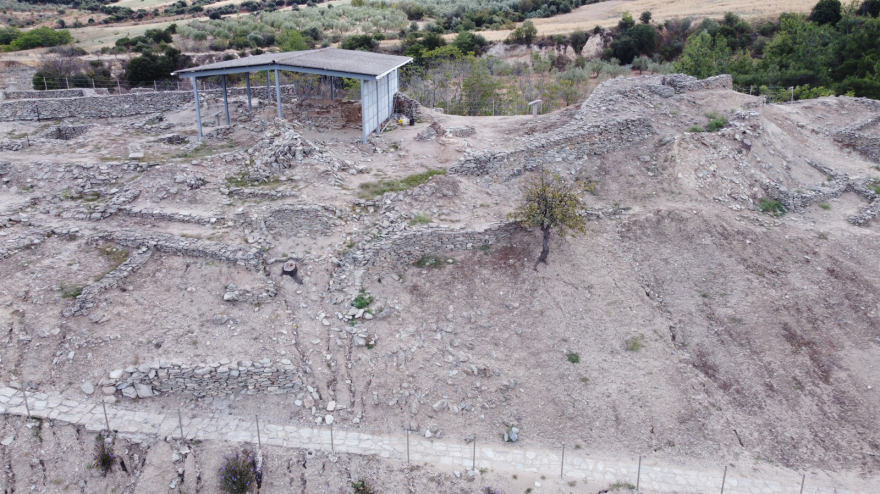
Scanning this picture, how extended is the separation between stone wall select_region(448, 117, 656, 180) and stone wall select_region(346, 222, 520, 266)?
352 centimetres

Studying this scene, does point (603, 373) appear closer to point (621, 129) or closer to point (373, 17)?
point (621, 129)

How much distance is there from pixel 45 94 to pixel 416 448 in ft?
105

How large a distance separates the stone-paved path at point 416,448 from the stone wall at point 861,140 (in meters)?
17.0

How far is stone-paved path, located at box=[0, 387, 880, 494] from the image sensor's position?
39.7 feet

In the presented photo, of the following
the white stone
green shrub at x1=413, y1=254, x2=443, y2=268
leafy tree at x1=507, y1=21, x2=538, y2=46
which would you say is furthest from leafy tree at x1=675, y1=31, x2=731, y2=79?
the white stone

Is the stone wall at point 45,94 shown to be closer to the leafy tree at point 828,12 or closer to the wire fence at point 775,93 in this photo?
the wire fence at point 775,93

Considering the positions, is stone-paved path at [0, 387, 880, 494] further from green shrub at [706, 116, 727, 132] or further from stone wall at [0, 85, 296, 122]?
stone wall at [0, 85, 296, 122]

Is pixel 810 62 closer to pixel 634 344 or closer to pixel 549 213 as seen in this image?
pixel 549 213

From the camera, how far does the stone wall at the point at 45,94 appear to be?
3189cm

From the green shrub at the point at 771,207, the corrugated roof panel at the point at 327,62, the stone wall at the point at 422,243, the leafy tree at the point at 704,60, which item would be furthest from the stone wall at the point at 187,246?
the leafy tree at the point at 704,60

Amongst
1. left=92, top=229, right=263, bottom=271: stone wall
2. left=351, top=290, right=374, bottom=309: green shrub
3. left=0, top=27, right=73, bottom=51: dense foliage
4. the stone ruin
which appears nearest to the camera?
left=351, top=290, right=374, bottom=309: green shrub

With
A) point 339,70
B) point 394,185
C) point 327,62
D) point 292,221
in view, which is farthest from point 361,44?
point 292,221

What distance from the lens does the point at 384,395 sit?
13680 millimetres

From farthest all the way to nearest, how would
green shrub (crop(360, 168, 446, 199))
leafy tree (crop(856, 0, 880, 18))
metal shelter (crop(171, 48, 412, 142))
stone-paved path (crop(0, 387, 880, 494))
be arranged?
leafy tree (crop(856, 0, 880, 18)) → metal shelter (crop(171, 48, 412, 142)) → green shrub (crop(360, 168, 446, 199)) → stone-paved path (crop(0, 387, 880, 494))
